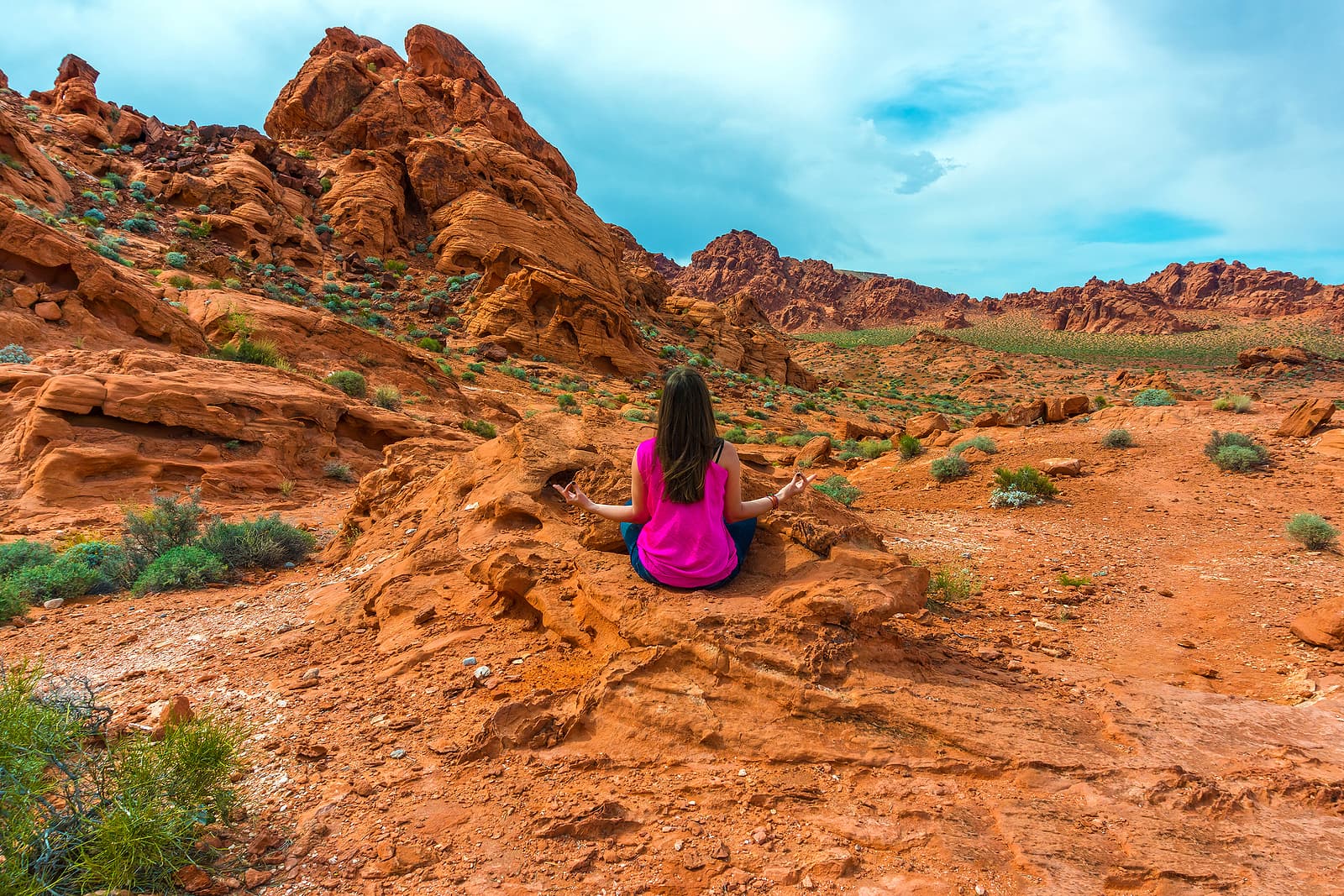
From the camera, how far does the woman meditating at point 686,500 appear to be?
3.30 metres

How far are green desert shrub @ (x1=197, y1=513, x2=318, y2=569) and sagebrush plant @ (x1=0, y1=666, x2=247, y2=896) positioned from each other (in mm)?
3971

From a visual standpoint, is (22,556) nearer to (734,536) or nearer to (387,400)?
(734,536)

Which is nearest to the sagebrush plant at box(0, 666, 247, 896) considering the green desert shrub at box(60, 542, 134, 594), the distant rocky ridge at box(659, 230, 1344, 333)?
the green desert shrub at box(60, 542, 134, 594)

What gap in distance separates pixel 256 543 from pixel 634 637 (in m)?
5.38

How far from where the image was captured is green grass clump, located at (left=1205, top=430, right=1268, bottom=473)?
10133 millimetres

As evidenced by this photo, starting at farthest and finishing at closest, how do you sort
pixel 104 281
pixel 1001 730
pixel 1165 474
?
pixel 104 281
pixel 1165 474
pixel 1001 730

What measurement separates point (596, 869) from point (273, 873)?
3.86 ft

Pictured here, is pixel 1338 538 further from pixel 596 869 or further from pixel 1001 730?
pixel 596 869

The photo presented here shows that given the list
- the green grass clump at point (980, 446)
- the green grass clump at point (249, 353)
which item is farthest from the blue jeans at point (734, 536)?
the green grass clump at point (249, 353)

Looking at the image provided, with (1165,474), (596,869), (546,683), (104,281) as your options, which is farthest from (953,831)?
(104,281)

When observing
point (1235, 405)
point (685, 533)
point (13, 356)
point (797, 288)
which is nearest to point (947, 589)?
point (685, 533)

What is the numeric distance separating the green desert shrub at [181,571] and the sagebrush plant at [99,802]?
3.52 m

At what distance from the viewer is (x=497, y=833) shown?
7.96 ft

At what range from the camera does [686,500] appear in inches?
132
